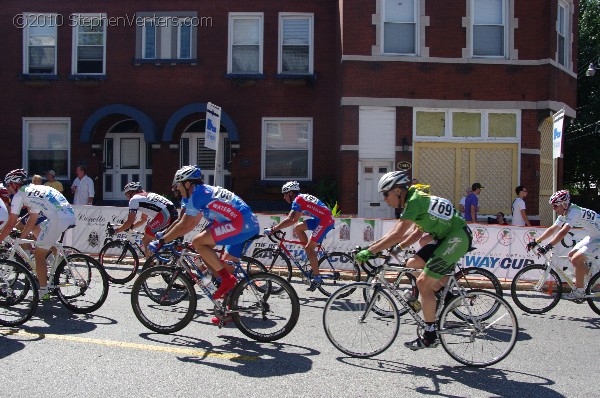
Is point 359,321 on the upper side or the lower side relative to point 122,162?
lower

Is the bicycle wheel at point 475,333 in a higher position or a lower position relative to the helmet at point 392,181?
lower

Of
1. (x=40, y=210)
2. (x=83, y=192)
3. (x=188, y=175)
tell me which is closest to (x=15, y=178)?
(x=40, y=210)

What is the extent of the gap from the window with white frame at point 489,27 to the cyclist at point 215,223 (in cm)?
1305

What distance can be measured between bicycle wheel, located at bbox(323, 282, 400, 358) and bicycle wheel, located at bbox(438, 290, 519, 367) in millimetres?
540

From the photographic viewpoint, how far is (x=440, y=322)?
6.54m

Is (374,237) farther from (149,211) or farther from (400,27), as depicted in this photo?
(400,27)

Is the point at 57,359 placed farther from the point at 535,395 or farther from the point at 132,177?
the point at 132,177

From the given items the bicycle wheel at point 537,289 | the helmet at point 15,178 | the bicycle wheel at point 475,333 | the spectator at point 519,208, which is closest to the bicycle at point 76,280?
the helmet at point 15,178

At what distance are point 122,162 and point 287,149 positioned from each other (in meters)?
5.45

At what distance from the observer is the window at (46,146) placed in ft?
68.3

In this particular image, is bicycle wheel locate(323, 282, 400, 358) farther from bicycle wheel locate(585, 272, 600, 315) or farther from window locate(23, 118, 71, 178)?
window locate(23, 118, 71, 178)

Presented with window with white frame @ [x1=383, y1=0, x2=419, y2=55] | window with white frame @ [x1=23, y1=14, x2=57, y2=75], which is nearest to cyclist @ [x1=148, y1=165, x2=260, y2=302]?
window with white frame @ [x1=383, y1=0, x2=419, y2=55]

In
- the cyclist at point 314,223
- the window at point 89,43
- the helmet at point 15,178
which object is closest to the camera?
the helmet at point 15,178

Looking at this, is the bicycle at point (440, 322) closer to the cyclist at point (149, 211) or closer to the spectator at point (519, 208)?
the cyclist at point (149, 211)
